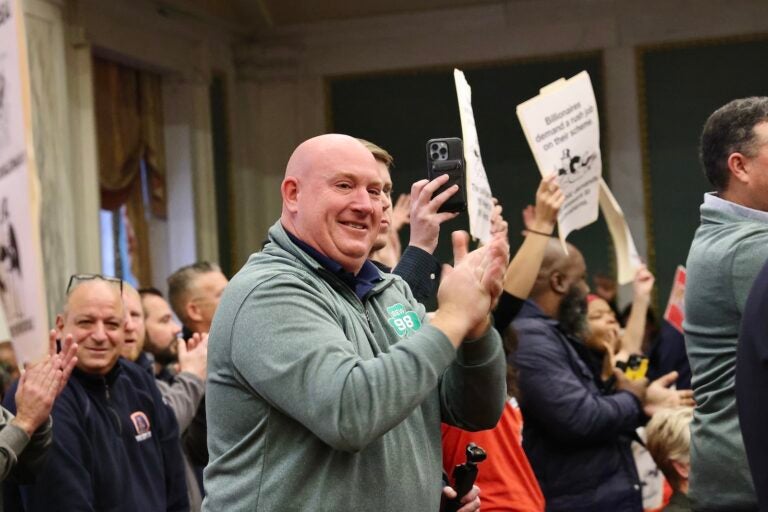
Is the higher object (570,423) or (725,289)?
(725,289)

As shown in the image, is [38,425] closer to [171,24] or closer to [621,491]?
[621,491]

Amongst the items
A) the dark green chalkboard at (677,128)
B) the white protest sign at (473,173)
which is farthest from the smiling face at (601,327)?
the dark green chalkboard at (677,128)

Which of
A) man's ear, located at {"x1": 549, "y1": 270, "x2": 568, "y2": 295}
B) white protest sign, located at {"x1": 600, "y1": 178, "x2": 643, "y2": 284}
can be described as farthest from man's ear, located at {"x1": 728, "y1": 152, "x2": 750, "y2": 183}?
white protest sign, located at {"x1": 600, "y1": 178, "x2": 643, "y2": 284}

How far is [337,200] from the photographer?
7.89ft

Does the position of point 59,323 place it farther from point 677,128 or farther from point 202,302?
point 677,128

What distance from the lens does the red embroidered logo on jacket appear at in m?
4.02

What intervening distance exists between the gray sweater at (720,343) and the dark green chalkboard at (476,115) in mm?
6734

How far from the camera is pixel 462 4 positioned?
10.4m

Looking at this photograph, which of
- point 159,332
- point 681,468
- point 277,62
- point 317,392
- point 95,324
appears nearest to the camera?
point 317,392

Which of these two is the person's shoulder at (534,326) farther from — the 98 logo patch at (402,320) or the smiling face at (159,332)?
the 98 logo patch at (402,320)

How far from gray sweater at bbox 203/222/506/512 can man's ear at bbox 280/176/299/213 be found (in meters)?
0.05

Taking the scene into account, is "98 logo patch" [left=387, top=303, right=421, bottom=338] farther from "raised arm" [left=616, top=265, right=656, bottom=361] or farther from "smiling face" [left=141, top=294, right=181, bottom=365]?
"raised arm" [left=616, top=265, right=656, bottom=361]

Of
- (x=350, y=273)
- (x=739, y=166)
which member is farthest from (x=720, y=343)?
(x=350, y=273)

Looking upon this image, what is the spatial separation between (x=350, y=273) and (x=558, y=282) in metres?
2.54
